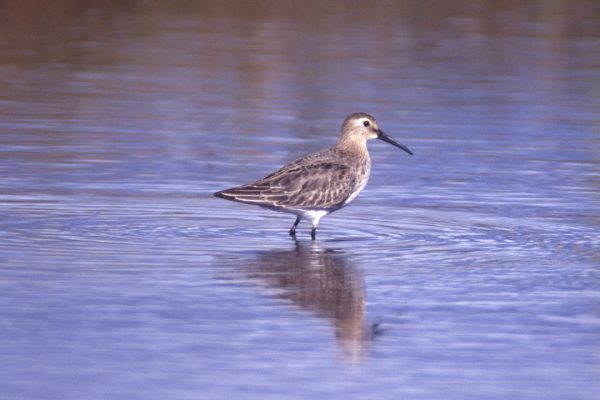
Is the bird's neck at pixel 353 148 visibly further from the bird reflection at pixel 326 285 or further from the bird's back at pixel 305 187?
the bird reflection at pixel 326 285

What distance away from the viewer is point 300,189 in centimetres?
1440

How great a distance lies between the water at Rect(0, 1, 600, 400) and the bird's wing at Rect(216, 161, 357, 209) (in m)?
0.32

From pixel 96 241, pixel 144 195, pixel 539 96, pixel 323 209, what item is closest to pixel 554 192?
pixel 323 209

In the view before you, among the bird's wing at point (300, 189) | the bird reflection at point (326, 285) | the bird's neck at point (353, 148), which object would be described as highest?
the bird's neck at point (353, 148)

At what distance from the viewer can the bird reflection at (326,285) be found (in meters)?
10.4

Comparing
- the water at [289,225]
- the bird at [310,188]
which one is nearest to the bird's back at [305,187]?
the bird at [310,188]

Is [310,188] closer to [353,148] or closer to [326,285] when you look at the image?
[353,148]

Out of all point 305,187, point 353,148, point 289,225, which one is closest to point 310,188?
point 305,187

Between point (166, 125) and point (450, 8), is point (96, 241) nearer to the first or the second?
point (166, 125)

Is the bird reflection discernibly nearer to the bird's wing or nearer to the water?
the water

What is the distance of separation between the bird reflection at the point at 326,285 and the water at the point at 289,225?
0.03 m

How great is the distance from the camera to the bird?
1423cm

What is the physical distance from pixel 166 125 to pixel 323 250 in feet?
25.2

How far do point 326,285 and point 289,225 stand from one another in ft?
10.8
